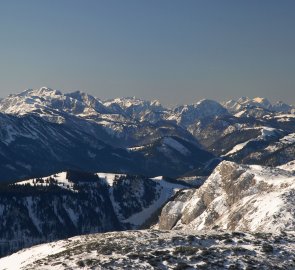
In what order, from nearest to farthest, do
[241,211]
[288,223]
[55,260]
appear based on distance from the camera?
[55,260]
[288,223]
[241,211]

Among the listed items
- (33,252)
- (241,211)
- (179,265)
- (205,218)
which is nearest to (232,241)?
(179,265)

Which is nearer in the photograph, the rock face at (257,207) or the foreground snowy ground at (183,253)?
the foreground snowy ground at (183,253)

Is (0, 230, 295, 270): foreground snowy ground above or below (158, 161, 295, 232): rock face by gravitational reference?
above

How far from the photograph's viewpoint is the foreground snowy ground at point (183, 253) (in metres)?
56.7

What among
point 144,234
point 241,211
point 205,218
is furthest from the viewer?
point 205,218

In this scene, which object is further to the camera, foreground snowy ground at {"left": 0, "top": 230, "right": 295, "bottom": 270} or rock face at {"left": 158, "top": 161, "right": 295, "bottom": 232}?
rock face at {"left": 158, "top": 161, "right": 295, "bottom": 232}

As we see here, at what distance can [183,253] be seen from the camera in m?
59.9

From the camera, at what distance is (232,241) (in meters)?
66.6

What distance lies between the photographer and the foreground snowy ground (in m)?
56.7

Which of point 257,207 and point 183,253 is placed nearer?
point 183,253

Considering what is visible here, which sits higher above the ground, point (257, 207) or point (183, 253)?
point (183, 253)

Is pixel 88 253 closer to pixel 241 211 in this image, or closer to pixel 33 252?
pixel 33 252

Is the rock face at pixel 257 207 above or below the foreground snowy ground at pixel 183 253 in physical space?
below

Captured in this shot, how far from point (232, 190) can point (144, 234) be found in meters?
130
